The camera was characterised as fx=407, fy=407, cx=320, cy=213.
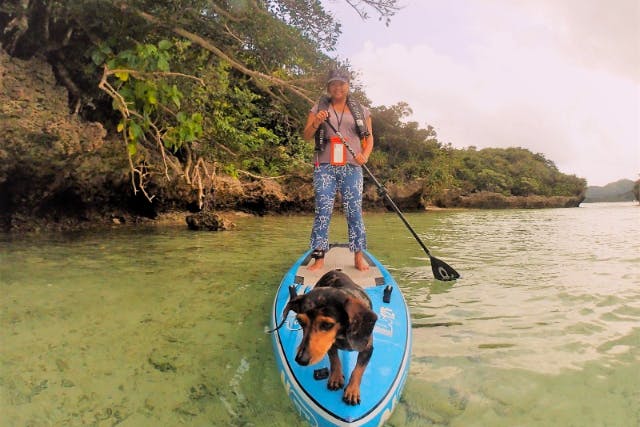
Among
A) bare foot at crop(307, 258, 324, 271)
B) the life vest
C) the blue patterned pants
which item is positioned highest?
the life vest

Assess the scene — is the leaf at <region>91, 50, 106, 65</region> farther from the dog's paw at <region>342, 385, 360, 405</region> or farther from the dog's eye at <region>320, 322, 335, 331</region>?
the dog's paw at <region>342, 385, 360, 405</region>

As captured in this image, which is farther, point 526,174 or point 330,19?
point 526,174

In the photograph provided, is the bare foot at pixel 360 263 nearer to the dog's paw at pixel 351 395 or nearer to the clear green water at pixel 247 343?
the clear green water at pixel 247 343

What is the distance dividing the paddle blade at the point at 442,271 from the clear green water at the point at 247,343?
145mm

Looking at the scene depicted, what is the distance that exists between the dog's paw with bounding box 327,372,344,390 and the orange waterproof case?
2472 millimetres

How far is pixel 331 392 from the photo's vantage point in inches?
91.7

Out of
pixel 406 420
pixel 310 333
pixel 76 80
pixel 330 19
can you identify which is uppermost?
pixel 330 19

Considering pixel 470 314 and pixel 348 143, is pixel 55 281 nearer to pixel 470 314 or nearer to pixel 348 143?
pixel 348 143

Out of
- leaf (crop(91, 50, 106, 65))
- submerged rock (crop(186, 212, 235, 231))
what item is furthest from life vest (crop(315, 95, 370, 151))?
submerged rock (crop(186, 212, 235, 231))

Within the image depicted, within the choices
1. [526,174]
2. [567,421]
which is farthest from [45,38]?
[526,174]

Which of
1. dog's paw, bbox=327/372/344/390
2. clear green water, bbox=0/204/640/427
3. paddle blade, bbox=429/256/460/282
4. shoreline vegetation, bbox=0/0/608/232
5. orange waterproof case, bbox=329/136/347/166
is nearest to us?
dog's paw, bbox=327/372/344/390

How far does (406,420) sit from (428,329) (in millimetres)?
1412

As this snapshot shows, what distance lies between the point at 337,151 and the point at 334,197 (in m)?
0.51

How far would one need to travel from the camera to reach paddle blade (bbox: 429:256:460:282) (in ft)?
17.6
